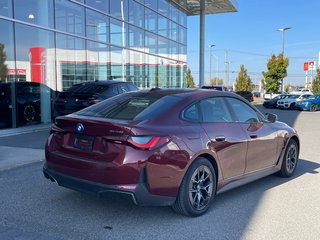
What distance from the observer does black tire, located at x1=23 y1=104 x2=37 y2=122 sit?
1309cm

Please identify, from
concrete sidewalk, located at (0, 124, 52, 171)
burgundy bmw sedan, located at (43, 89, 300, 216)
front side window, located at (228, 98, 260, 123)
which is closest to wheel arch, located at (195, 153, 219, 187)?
burgundy bmw sedan, located at (43, 89, 300, 216)

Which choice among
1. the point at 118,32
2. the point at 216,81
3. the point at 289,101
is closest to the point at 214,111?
the point at 118,32

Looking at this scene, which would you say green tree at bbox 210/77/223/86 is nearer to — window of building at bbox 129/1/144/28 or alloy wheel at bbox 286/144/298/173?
window of building at bbox 129/1/144/28

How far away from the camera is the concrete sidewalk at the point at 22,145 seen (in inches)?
287

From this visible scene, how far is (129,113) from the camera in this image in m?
4.53

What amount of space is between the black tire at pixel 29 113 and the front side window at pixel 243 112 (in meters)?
9.53

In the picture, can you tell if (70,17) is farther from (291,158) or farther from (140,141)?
(140,141)

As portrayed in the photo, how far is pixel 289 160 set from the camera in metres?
6.55

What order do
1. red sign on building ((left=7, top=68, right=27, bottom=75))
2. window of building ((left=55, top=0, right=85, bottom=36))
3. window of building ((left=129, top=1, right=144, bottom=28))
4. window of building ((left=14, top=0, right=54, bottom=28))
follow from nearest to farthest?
red sign on building ((left=7, top=68, right=27, bottom=75)) → window of building ((left=14, top=0, right=54, bottom=28)) → window of building ((left=55, top=0, right=85, bottom=36)) → window of building ((left=129, top=1, right=144, bottom=28))

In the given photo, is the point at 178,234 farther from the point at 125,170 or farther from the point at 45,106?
the point at 45,106

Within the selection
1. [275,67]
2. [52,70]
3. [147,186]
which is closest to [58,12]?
[52,70]

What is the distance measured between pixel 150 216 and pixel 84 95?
22.8 feet

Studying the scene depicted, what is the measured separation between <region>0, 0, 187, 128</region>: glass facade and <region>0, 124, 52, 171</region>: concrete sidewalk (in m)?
0.87

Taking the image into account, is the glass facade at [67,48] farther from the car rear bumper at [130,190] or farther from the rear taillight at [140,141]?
the rear taillight at [140,141]
